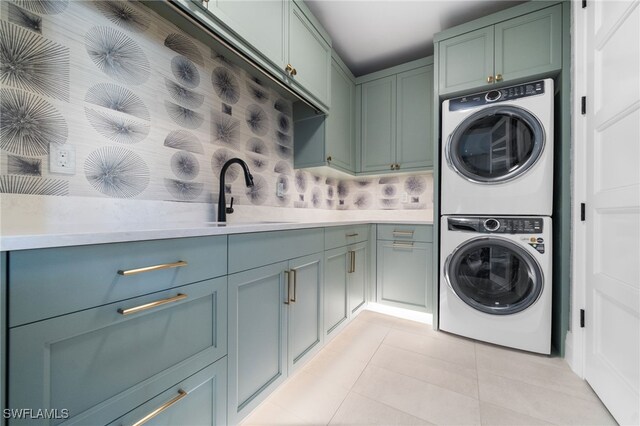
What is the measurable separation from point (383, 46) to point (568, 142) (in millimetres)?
1659

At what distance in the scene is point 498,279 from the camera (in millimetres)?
1727

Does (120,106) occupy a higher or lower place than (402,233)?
higher

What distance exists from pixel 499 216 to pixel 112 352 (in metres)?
2.12

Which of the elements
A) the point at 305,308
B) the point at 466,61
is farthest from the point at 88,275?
the point at 466,61

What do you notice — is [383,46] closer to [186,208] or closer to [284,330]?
[186,208]

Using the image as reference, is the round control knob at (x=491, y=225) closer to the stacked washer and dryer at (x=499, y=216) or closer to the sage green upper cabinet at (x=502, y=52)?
the stacked washer and dryer at (x=499, y=216)

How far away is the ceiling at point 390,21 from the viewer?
1.82 metres

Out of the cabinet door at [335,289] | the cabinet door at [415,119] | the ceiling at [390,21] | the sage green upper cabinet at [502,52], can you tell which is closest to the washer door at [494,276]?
the cabinet door at [335,289]

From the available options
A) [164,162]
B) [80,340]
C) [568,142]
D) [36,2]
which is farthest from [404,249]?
[36,2]

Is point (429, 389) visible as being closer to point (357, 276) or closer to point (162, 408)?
point (357, 276)

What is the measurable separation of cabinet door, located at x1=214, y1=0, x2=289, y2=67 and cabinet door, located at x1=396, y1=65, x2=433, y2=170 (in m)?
1.34

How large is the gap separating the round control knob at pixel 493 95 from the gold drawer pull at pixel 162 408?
2384 millimetres

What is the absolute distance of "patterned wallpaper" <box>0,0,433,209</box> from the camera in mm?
874

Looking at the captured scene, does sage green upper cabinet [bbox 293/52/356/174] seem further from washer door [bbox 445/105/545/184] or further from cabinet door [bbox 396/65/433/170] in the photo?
washer door [bbox 445/105/545/184]
